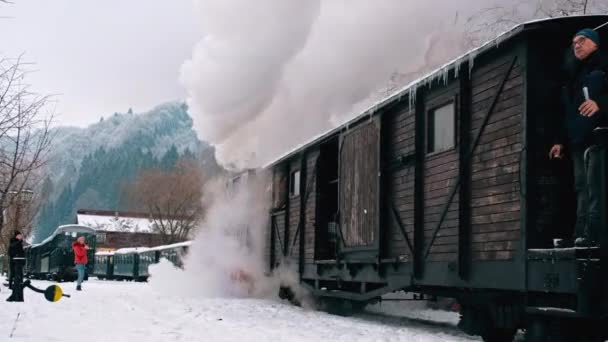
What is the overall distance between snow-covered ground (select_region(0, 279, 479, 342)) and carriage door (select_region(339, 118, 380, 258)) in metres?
1.56

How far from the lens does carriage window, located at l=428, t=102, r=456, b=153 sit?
10422 mm

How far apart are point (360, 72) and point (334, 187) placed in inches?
142

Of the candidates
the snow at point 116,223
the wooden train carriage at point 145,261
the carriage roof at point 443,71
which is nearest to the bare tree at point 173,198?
the wooden train carriage at point 145,261

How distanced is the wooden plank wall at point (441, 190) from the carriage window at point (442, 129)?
0.08m

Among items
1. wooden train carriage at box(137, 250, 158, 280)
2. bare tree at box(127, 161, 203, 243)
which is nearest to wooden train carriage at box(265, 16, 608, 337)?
wooden train carriage at box(137, 250, 158, 280)

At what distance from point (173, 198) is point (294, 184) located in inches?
1725

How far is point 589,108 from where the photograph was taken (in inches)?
289

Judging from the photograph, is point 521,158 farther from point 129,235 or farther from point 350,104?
point 129,235

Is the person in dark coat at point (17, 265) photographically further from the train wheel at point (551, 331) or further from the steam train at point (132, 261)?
the steam train at point (132, 261)

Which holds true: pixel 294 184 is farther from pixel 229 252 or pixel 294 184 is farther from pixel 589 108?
pixel 589 108

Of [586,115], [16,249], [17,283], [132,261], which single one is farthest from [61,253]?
[586,115]

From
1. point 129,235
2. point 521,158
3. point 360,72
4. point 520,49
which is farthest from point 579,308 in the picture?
point 129,235

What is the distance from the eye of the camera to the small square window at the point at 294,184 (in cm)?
1789

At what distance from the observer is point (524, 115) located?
851 cm
